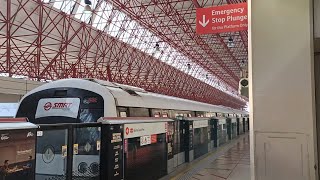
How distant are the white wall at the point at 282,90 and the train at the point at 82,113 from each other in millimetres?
2812

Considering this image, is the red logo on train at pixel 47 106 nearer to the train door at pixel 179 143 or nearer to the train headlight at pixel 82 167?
the train headlight at pixel 82 167

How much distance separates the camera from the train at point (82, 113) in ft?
18.0

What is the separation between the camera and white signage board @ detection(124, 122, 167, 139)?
21.9 ft

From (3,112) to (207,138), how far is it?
8672mm

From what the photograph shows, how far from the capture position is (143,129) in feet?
24.4

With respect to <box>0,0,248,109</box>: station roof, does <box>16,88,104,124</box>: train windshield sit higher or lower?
lower

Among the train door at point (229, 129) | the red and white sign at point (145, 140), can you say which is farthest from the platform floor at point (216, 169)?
the train door at point (229, 129)

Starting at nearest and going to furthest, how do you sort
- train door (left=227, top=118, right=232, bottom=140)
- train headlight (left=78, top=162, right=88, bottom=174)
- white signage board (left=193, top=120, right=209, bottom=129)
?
train headlight (left=78, top=162, right=88, bottom=174) < white signage board (left=193, top=120, right=209, bottom=129) < train door (left=227, top=118, right=232, bottom=140)

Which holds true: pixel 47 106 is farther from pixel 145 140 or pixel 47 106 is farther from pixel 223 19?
pixel 223 19

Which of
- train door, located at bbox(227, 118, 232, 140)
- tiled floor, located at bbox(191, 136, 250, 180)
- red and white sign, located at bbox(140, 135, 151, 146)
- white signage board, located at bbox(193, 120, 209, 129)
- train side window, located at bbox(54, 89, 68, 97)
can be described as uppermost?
train side window, located at bbox(54, 89, 68, 97)

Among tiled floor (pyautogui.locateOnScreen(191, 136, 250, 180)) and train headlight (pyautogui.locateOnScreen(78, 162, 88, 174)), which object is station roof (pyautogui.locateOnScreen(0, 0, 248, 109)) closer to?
tiled floor (pyautogui.locateOnScreen(191, 136, 250, 180))

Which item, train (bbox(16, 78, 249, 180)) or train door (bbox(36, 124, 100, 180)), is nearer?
train door (bbox(36, 124, 100, 180))

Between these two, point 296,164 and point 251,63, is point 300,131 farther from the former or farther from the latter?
point 251,63

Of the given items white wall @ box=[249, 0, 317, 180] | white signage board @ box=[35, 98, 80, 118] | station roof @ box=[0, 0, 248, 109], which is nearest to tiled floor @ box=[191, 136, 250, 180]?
white signage board @ box=[35, 98, 80, 118]
